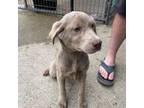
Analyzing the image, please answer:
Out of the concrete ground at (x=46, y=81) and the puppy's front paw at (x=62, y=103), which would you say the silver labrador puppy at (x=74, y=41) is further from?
the concrete ground at (x=46, y=81)

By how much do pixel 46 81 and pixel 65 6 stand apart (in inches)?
52.8

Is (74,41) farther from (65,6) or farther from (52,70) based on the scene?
(65,6)

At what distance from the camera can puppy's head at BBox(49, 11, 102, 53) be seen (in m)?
1.36

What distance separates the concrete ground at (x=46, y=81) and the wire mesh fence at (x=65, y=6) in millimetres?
414

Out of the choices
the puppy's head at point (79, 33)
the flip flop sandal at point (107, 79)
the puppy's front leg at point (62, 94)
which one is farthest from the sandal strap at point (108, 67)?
the puppy's head at point (79, 33)

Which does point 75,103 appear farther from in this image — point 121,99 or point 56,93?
point 121,99

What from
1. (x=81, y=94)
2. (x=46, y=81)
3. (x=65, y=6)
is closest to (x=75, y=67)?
(x=81, y=94)

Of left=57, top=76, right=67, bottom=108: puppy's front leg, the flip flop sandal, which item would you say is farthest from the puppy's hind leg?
the flip flop sandal

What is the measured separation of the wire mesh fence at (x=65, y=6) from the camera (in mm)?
2908

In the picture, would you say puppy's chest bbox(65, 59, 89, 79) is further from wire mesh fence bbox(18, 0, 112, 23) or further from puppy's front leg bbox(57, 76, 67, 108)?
wire mesh fence bbox(18, 0, 112, 23)

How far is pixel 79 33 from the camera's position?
4.55 ft
